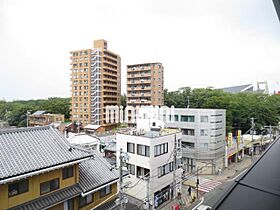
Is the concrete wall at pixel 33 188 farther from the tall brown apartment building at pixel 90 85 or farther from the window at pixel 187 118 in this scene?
the tall brown apartment building at pixel 90 85

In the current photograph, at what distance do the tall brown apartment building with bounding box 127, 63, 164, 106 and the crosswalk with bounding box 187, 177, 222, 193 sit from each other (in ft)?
35.8

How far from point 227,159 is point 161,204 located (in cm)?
→ 481

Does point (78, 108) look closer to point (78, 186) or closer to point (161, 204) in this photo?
point (161, 204)

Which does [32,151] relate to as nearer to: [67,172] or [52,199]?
[67,172]

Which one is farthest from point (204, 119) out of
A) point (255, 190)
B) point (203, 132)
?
point (255, 190)

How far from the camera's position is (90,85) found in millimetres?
18656

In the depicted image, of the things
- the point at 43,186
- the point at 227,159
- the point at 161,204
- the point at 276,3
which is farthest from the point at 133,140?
the point at 276,3

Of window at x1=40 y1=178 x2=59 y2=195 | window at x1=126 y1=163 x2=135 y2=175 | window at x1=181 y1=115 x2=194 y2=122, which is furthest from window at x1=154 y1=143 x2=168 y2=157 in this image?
window at x1=40 y1=178 x2=59 y2=195

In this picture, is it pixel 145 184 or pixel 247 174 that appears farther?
pixel 145 184

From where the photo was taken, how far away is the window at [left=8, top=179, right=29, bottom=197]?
2.61 meters

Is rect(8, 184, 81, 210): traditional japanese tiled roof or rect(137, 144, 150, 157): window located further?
rect(137, 144, 150, 157): window

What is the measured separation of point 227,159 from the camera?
9.62 m

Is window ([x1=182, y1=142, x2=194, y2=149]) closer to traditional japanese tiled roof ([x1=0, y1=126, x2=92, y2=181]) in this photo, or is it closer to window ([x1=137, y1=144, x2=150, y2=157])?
window ([x1=137, y1=144, x2=150, y2=157])

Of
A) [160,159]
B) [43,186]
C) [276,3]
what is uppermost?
[276,3]
